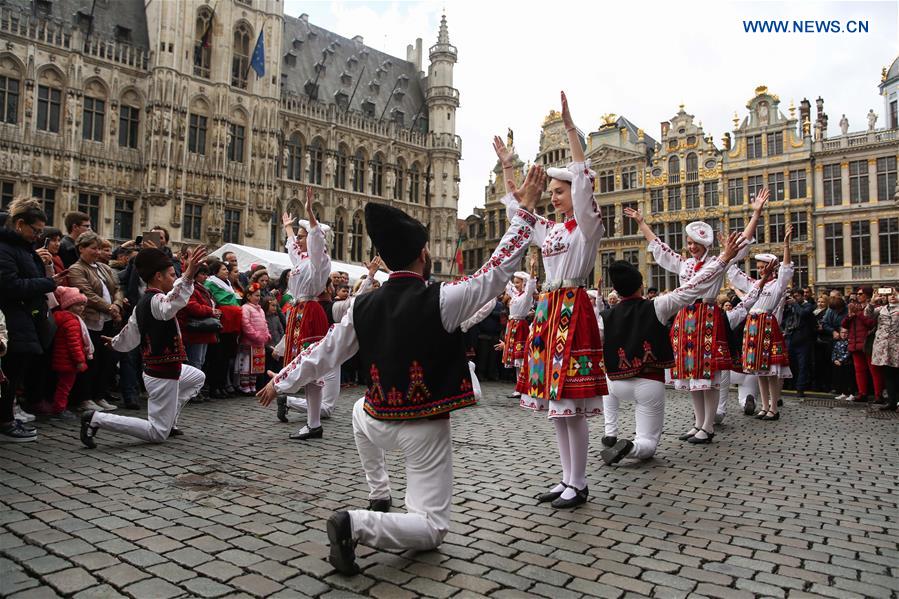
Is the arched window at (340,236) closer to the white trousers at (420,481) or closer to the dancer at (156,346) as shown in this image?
the dancer at (156,346)

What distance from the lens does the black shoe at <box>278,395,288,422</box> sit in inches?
300

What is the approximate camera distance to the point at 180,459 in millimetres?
5414

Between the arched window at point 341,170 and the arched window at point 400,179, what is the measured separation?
425 cm

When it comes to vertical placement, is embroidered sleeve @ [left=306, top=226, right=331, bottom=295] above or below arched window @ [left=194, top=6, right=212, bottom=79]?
below

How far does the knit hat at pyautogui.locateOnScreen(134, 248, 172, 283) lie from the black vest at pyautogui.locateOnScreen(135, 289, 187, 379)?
0.19m

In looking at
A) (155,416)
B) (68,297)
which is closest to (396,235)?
(155,416)

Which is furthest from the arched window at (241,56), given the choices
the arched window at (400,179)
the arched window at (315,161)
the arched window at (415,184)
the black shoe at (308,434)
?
the black shoe at (308,434)

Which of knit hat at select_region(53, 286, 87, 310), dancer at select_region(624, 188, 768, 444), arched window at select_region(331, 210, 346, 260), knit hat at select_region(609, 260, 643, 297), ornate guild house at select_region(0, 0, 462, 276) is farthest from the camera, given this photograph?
arched window at select_region(331, 210, 346, 260)

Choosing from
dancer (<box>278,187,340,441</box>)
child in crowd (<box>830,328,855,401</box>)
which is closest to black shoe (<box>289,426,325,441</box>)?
dancer (<box>278,187,340,441</box>)

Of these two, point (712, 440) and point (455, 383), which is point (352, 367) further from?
point (455, 383)

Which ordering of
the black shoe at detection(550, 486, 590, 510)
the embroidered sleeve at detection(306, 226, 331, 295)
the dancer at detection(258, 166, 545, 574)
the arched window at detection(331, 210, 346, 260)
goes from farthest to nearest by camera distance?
the arched window at detection(331, 210, 346, 260), the embroidered sleeve at detection(306, 226, 331, 295), the black shoe at detection(550, 486, 590, 510), the dancer at detection(258, 166, 545, 574)

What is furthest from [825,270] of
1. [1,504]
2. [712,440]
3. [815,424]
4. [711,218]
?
[1,504]

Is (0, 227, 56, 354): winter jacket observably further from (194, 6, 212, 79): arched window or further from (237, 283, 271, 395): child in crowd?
(194, 6, 212, 79): arched window

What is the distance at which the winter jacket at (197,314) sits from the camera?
838 centimetres
